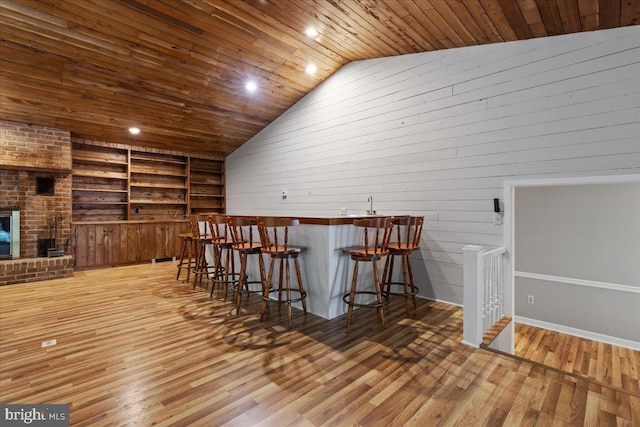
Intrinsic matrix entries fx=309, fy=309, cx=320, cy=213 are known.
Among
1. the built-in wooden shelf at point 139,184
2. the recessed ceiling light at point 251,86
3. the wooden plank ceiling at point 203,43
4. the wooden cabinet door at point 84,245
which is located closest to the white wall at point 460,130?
the wooden plank ceiling at point 203,43

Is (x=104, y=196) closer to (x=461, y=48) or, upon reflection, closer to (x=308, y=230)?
(x=308, y=230)

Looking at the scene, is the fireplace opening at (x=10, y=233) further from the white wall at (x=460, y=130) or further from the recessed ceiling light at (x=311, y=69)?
the recessed ceiling light at (x=311, y=69)

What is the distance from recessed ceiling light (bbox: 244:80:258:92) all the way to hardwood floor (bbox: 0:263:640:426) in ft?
12.2

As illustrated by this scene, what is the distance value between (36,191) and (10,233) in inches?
30.9

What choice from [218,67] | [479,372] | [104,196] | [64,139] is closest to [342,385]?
[479,372]

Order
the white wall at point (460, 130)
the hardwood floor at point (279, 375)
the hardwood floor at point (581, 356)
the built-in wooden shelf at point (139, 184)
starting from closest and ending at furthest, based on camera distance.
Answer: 1. the hardwood floor at point (279, 375)
2. the white wall at point (460, 130)
3. the hardwood floor at point (581, 356)
4. the built-in wooden shelf at point (139, 184)

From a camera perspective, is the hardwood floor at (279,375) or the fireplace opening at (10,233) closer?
the hardwood floor at (279,375)

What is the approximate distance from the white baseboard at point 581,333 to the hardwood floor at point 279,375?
1118 mm

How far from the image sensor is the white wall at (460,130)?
2.88m

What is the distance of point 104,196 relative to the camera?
6605 mm

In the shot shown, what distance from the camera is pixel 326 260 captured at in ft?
10.3

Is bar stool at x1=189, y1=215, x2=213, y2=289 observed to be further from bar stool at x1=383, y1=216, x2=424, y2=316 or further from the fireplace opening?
the fireplace opening

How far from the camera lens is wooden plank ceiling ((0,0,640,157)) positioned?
9.93 ft

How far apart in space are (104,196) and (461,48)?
23.4 ft
